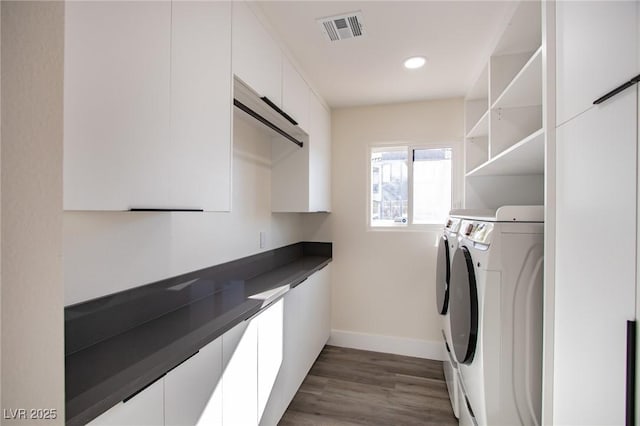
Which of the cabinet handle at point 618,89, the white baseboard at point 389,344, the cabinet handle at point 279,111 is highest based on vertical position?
the cabinet handle at point 279,111

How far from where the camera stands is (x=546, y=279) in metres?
1.06

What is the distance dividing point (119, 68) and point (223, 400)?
131cm

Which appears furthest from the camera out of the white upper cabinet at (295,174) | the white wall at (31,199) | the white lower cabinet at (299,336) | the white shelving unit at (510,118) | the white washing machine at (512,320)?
the white upper cabinet at (295,174)

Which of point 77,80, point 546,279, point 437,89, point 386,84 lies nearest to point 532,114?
point 437,89

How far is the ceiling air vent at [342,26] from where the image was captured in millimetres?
1668

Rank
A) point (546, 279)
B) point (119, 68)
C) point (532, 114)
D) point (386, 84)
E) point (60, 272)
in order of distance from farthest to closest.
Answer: point (386, 84)
point (532, 114)
point (546, 279)
point (119, 68)
point (60, 272)

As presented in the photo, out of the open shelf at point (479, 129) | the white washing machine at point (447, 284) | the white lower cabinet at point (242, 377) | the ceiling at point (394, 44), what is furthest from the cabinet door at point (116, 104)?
the open shelf at point (479, 129)

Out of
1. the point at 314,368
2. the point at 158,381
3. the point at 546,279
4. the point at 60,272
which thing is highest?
the point at 60,272

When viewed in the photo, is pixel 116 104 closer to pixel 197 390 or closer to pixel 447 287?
pixel 197 390

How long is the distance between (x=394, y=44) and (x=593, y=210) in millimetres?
1609

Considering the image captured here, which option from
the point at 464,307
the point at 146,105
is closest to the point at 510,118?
the point at 464,307

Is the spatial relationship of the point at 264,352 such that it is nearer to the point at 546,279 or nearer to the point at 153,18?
the point at 546,279

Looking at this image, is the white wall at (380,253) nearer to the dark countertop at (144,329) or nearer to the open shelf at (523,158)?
the open shelf at (523,158)

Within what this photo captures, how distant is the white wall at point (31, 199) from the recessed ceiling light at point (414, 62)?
219cm
